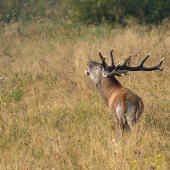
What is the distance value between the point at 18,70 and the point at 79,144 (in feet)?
12.8

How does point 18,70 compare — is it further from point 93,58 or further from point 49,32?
point 49,32

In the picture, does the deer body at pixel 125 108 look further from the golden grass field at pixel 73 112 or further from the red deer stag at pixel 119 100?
the golden grass field at pixel 73 112

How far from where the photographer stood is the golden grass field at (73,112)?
3338mm

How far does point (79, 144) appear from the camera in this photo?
12.5 ft

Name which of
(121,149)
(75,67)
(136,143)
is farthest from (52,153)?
(75,67)

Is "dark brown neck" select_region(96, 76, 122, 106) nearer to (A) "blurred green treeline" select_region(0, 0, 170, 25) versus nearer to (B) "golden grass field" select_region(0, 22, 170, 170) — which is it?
(B) "golden grass field" select_region(0, 22, 170, 170)

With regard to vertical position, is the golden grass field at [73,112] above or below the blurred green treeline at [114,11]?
below

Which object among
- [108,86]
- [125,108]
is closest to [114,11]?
[108,86]

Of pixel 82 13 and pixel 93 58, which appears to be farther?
pixel 82 13

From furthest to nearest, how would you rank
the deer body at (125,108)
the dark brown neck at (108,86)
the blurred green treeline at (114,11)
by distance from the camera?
the blurred green treeline at (114,11) < the dark brown neck at (108,86) < the deer body at (125,108)

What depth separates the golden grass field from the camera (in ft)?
11.0

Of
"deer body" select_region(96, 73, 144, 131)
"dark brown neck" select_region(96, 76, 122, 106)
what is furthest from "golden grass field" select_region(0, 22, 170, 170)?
"dark brown neck" select_region(96, 76, 122, 106)

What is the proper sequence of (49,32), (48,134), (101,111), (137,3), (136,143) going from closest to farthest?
(136,143) → (48,134) → (101,111) → (49,32) → (137,3)

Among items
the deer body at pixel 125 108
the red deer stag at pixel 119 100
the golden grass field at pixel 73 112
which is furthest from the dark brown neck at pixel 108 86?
the golden grass field at pixel 73 112
